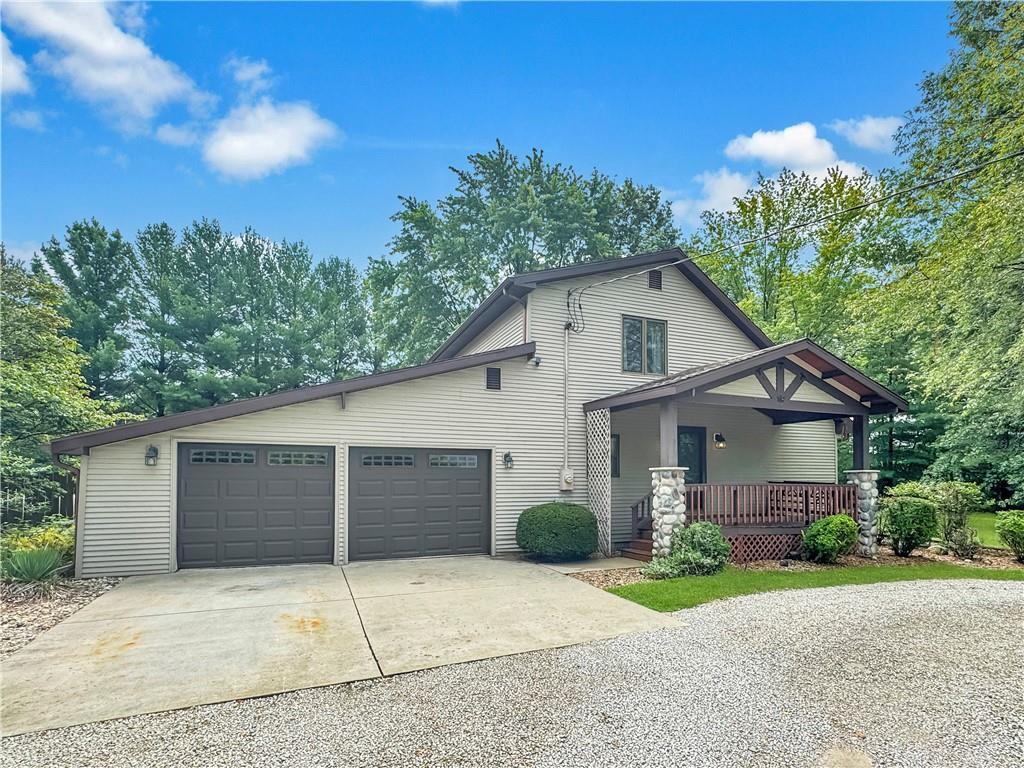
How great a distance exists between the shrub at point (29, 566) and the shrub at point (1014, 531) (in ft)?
50.1

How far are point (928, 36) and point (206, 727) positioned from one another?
2027 centimetres

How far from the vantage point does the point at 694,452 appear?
1248cm

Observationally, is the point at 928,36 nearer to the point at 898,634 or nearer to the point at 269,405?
the point at 898,634

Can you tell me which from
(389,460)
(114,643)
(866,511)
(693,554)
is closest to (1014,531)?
(866,511)

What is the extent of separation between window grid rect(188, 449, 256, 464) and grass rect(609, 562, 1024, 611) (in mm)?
5939

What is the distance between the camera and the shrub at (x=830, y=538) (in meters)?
9.31

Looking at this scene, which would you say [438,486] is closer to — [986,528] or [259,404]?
[259,404]

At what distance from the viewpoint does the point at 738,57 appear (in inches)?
531

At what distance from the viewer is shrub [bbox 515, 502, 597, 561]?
946cm

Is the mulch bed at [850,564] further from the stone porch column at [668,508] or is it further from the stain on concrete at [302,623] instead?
the stain on concrete at [302,623]

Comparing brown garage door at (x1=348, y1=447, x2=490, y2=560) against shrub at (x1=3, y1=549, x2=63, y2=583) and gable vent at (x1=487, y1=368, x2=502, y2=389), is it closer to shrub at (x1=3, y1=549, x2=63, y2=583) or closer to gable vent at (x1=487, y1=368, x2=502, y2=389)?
gable vent at (x1=487, y1=368, x2=502, y2=389)

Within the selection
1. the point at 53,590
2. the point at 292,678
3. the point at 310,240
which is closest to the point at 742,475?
the point at 292,678

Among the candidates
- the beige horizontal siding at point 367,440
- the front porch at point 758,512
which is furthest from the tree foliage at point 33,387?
the front porch at point 758,512

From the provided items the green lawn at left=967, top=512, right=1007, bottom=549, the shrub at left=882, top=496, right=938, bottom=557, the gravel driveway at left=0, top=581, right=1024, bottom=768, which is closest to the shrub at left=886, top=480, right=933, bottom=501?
the shrub at left=882, top=496, right=938, bottom=557
